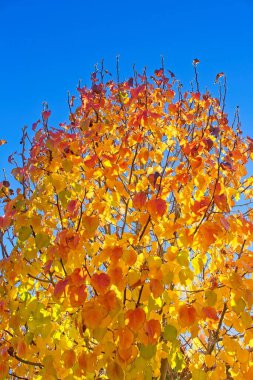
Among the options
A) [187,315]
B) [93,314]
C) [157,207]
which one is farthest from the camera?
[157,207]

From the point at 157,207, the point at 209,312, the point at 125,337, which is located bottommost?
the point at 125,337

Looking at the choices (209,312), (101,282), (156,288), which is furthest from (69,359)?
(209,312)

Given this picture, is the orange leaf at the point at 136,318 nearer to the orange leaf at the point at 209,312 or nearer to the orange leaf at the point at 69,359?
the orange leaf at the point at 209,312

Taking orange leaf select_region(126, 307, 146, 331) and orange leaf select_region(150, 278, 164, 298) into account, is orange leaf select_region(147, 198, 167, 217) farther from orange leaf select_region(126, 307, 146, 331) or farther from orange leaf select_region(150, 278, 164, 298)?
orange leaf select_region(126, 307, 146, 331)

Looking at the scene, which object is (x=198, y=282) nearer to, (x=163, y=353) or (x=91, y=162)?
(x=163, y=353)

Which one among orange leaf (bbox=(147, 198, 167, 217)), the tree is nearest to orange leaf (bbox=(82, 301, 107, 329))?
the tree

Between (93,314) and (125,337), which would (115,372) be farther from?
(93,314)

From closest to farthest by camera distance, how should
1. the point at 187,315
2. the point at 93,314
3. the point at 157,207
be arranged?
1. the point at 93,314
2. the point at 187,315
3. the point at 157,207

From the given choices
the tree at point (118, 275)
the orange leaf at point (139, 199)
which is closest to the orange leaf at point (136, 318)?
the tree at point (118, 275)

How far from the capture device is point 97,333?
2.43 metres

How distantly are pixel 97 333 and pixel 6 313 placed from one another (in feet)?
3.77

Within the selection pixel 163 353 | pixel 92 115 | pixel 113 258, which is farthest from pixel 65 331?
pixel 92 115

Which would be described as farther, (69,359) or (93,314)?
(69,359)

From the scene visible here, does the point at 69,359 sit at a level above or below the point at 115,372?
above
